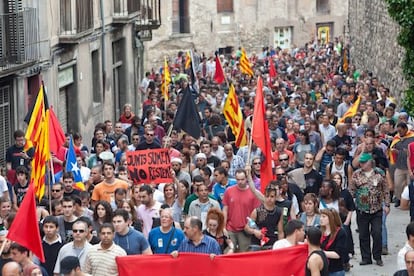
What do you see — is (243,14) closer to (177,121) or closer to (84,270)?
(177,121)

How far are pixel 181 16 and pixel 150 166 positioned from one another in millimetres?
42912

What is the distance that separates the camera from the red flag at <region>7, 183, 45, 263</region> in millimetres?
12242

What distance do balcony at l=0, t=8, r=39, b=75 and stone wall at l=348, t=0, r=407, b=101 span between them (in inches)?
340

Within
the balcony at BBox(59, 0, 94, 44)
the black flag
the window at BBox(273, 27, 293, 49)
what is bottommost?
the window at BBox(273, 27, 293, 49)

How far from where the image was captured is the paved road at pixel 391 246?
54.7 ft

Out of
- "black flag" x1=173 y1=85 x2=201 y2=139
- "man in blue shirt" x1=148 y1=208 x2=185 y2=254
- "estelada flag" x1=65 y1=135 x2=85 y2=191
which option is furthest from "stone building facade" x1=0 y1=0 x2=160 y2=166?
"man in blue shirt" x1=148 y1=208 x2=185 y2=254

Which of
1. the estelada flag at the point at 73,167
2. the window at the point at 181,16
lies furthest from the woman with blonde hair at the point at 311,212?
the window at the point at 181,16

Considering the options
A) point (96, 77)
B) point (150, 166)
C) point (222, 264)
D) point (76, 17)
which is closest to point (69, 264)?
point (222, 264)

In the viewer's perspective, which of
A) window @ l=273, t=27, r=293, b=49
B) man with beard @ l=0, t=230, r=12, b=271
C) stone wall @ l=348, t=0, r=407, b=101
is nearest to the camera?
man with beard @ l=0, t=230, r=12, b=271

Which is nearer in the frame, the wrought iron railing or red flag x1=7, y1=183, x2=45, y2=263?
red flag x1=7, y1=183, x2=45, y2=263

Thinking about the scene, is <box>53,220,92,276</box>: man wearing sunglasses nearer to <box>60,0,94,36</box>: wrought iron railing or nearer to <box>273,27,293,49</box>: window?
<box>60,0,94,36</box>: wrought iron railing

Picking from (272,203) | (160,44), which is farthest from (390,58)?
(160,44)

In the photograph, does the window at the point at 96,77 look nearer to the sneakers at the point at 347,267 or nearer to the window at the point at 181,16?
the sneakers at the point at 347,267

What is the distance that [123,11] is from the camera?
3409cm
